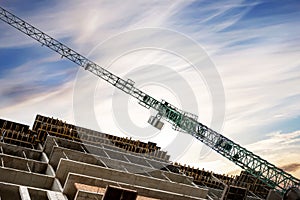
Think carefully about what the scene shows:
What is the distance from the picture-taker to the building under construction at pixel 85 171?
23.8 metres

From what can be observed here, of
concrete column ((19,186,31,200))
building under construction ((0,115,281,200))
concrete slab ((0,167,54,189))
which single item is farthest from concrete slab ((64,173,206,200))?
concrete slab ((0,167,54,189))

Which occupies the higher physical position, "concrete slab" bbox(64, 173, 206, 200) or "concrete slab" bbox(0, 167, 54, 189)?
"concrete slab" bbox(64, 173, 206, 200)

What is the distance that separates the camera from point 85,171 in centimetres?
2777

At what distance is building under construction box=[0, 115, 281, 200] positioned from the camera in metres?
23.8

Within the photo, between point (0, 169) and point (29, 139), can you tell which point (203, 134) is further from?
point (0, 169)

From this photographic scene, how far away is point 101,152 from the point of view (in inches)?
1437

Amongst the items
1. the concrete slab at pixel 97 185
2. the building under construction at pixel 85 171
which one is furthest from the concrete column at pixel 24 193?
the concrete slab at pixel 97 185

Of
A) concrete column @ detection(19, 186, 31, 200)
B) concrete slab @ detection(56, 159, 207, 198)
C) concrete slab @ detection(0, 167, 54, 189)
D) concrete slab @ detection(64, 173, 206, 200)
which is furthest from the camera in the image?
concrete slab @ detection(56, 159, 207, 198)

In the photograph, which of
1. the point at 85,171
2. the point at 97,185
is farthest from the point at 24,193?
the point at 85,171

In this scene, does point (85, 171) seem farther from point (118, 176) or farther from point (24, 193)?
point (24, 193)

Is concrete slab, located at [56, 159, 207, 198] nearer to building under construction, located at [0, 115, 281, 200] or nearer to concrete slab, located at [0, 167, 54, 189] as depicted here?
building under construction, located at [0, 115, 281, 200]

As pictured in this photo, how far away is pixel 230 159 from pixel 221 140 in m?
3.29

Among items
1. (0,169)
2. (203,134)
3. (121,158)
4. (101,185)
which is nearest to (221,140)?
(203,134)

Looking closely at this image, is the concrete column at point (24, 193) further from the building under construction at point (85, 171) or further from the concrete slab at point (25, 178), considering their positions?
the concrete slab at point (25, 178)
